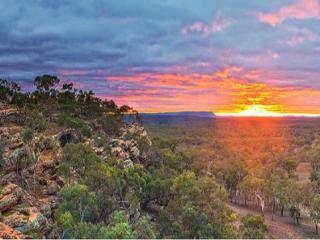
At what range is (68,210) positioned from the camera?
35.2 metres

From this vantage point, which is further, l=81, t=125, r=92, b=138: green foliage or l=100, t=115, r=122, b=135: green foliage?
l=100, t=115, r=122, b=135: green foliage

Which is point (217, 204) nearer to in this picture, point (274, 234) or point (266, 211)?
point (274, 234)

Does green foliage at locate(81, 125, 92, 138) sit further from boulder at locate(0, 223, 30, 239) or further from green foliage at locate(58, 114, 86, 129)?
boulder at locate(0, 223, 30, 239)

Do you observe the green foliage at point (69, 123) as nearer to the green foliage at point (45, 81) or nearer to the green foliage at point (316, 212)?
the green foliage at point (45, 81)

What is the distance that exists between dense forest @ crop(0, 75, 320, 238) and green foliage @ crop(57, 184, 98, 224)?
0.10 meters

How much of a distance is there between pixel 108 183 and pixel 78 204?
26.8 ft

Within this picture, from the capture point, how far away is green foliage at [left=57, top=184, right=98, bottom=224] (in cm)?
3522

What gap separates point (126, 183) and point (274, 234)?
2872 cm

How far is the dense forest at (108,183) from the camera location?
116 feet

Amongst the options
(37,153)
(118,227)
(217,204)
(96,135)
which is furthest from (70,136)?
(118,227)

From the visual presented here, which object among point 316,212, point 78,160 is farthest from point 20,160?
point 316,212

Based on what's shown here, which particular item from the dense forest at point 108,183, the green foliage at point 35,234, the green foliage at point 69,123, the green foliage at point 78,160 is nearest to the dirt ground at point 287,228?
the dense forest at point 108,183

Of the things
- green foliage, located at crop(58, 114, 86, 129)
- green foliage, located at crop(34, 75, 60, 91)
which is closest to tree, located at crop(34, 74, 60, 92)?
green foliage, located at crop(34, 75, 60, 91)

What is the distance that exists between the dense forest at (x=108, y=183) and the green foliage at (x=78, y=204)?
0.33 feet
